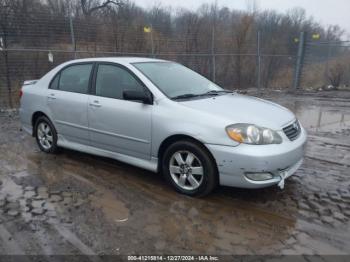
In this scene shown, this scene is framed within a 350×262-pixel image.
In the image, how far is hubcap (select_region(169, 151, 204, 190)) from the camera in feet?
13.0

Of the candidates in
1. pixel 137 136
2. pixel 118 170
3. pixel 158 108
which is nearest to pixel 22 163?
pixel 118 170

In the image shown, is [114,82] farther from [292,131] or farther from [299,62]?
[299,62]

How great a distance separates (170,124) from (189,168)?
0.56 meters

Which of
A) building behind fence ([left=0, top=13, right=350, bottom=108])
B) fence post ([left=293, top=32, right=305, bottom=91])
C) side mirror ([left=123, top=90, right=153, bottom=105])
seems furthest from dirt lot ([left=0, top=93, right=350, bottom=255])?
fence post ([left=293, top=32, right=305, bottom=91])

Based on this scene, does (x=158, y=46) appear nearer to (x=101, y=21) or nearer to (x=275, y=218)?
(x=101, y=21)

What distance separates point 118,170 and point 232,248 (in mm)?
2395

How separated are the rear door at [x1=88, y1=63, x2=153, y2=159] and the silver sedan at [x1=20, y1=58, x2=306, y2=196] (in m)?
0.01

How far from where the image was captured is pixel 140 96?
4.23 metres

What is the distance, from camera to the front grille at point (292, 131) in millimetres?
3988

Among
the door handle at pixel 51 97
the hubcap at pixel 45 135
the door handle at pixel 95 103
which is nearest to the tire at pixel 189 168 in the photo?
the door handle at pixel 95 103

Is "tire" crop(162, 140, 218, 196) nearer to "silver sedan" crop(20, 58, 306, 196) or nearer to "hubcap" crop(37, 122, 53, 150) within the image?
"silver sedan" crop(20, 58, 306, 196)

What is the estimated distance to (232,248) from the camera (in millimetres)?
3066

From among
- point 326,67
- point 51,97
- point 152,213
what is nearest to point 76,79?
point 51,97

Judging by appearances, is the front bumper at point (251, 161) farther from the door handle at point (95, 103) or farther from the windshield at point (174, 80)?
the door handle at point (95, 103)
